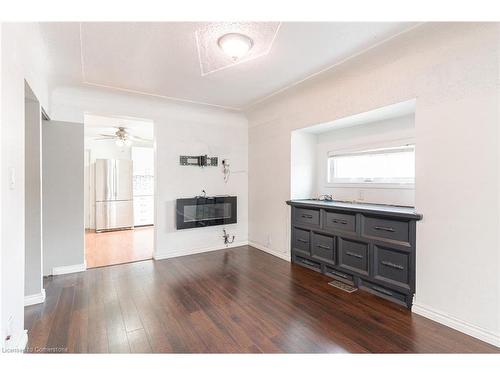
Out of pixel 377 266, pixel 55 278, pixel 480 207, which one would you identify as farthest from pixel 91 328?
pixel 480 207

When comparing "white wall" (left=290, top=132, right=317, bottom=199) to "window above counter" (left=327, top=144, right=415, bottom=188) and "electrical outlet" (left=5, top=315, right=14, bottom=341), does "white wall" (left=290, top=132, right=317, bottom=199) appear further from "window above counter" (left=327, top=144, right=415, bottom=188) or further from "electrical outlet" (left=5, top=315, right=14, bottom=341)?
"electrical outlet" (left=5, top=315, right=14, bottom=341)

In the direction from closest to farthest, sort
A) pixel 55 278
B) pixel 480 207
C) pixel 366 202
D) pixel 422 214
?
pixel 480 207, pixel 422 214, pixel 55 278, pixel 366 202

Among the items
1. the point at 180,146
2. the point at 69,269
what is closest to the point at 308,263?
the point at 180,146

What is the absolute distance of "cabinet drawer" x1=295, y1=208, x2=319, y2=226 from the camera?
3.42 m

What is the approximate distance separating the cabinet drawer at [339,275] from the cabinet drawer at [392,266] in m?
0.35

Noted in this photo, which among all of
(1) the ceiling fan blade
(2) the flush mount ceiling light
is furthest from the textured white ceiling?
(1) the ceiling fan blade

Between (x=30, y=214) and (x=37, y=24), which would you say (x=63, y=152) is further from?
(x=37, y=24)

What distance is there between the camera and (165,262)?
12.5 feet

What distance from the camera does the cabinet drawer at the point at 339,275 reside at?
295 cm

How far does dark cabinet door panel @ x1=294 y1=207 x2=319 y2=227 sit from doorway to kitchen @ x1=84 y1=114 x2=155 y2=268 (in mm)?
2909

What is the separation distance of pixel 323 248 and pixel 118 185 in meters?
5.45

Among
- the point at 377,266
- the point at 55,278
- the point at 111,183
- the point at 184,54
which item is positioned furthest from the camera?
the point at 111,183

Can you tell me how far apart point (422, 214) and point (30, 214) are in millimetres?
3893

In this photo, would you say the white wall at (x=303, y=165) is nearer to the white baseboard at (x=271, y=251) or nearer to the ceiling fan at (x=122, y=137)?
the white baseboard at (x=271, y=251)
